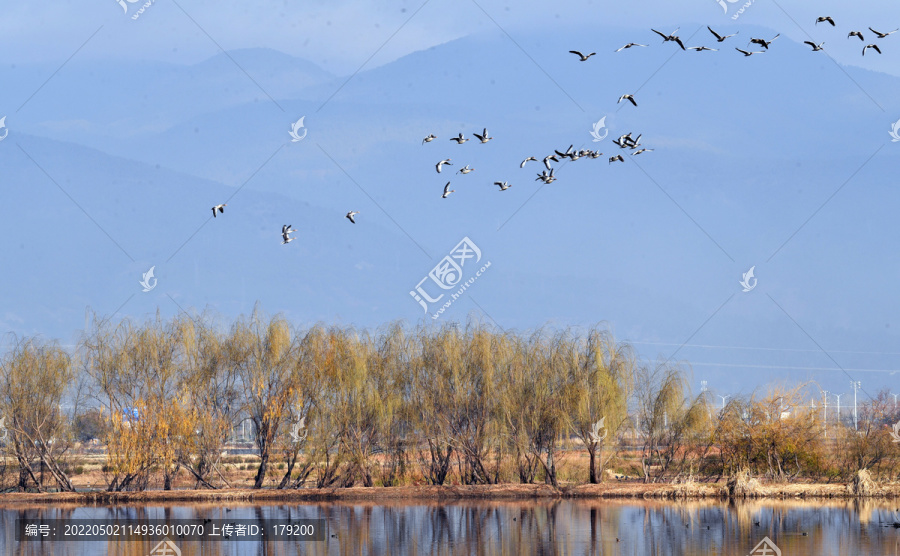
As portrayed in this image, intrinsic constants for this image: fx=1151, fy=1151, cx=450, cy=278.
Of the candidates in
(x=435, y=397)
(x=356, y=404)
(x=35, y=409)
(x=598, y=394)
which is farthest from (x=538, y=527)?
(x=35, y=409)

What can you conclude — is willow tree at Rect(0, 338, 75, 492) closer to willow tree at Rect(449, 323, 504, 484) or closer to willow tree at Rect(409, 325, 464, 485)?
willow tree at Rect(409, 325, 464, 485)

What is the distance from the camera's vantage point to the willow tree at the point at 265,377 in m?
48.2

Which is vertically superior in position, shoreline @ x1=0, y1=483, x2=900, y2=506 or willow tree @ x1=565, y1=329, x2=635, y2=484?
willow tree @ x1=565, y1=329, x2=635, y2=484

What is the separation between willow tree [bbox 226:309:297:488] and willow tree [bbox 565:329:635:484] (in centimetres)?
1179

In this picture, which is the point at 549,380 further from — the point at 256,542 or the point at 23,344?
the point at 23,344

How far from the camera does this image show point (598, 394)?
46.8 metres

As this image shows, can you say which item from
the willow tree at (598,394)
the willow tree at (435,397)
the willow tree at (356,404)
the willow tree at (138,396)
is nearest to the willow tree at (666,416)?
the willow tree at (598,394)

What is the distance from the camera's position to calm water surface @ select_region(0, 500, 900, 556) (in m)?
29.6

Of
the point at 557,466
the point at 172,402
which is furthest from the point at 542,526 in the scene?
the point at 172,402

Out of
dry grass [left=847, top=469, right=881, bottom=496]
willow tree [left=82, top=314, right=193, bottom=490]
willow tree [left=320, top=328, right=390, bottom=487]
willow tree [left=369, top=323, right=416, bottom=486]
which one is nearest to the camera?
dry grass [left=847, top=469, right=881, bottom=496]

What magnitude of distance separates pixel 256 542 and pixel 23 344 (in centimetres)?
2157

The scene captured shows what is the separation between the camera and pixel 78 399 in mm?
48188

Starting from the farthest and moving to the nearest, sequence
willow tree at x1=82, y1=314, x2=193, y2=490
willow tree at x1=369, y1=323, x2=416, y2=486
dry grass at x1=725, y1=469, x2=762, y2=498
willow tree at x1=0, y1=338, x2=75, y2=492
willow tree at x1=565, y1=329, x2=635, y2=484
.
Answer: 1. willow tree at x1=369, y1=323, x2=416, y2=486
2. willow tree at x1=0, y1=338, x2=75, y2=492
3. willow tree at x1=565, y1=329, x2=635, y2=484
4. willow tree at x1=82, y1=314, x2=193, y2=490
5. dry grass at x1=725, y1=469, x2=762, y2=498

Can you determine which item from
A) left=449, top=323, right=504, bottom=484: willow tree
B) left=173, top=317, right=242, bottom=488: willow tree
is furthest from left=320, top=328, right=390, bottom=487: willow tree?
left=173, top=317, right=242, bottom=488: willow tree
